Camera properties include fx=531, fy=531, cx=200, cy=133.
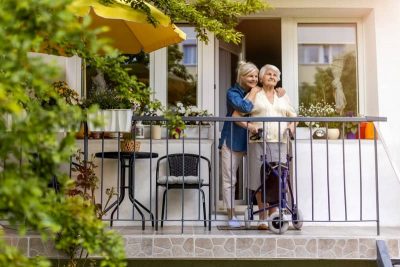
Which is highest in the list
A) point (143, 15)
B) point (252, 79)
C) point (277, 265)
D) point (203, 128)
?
point (143, 15)

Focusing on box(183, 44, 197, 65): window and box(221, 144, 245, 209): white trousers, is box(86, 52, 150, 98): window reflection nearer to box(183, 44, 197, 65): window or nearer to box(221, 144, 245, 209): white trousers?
box(183, 44, 197, 65): window

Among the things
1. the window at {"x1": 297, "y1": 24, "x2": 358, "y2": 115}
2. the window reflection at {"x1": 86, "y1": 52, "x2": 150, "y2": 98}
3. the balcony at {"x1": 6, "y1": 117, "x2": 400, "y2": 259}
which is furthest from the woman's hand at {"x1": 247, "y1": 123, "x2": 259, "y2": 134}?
the window reflection at {"x1": 86, "y1": 52, "x2": 150, "y2": 98}

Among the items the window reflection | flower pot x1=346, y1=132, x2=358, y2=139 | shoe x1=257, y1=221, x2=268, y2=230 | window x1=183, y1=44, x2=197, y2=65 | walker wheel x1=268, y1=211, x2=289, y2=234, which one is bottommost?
shoe x1=257, y1=221, x2=268, y2=230

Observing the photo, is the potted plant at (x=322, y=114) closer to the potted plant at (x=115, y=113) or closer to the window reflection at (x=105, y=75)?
the window reflection at (x=105, y=75)

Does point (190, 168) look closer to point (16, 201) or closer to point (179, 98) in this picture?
point (179, 98)

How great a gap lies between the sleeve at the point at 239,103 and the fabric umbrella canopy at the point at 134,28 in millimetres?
Answer: 683

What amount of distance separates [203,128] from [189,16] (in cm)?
188

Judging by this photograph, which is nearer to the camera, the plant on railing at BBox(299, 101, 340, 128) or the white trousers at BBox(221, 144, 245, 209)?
the white trousers at BBox(221, 144, 245, 209)

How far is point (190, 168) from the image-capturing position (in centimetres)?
542

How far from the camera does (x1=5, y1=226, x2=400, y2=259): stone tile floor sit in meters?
4.20

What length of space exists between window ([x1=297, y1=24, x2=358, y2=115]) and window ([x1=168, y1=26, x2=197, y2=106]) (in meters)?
1.21

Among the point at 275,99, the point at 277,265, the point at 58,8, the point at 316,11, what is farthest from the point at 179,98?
the point at 58,8

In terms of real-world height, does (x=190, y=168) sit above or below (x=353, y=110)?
below

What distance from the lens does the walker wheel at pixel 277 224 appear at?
434cm
